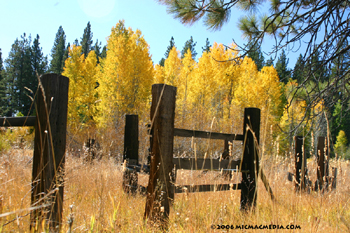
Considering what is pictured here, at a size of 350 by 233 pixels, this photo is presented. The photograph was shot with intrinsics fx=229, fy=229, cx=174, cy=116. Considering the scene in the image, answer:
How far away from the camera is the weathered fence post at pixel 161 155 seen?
2.44 metres

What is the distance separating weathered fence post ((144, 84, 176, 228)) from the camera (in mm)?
2443

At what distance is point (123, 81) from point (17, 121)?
13.5m

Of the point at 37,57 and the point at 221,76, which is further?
the point at 37,57

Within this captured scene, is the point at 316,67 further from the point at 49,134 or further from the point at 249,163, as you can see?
the point at 49,134

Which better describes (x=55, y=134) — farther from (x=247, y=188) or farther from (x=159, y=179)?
(x=247, y=188)

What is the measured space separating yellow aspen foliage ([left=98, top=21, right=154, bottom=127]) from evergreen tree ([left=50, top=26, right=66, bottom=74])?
2881 cm

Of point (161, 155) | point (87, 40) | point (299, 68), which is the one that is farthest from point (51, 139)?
point (87, 40)

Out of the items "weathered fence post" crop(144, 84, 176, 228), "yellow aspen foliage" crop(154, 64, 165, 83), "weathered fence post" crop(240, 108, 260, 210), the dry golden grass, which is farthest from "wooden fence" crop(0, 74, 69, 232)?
"yellow aspen foliage" crop(154, 64, 165, 83)

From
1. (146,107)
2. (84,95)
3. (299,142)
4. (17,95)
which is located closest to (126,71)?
(146,107)

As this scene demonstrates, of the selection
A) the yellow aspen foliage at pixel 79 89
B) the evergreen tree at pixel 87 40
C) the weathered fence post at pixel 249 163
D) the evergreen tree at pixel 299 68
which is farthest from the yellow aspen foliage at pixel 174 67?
the evergreen tree at pixel 87 40

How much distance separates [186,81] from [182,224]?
771 inches

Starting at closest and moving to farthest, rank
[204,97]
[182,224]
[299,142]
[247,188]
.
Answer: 1. [182,224]
2. [247,188]
3. [299,142]
4. [204,97]

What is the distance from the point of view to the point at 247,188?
341 centimetres

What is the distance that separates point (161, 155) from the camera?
8.14ft
